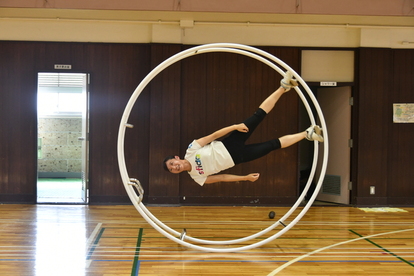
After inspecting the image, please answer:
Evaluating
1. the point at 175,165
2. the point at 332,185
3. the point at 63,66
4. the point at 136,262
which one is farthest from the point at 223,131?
the point at 332,185

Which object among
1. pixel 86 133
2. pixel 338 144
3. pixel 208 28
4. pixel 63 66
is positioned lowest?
pixel 338 144


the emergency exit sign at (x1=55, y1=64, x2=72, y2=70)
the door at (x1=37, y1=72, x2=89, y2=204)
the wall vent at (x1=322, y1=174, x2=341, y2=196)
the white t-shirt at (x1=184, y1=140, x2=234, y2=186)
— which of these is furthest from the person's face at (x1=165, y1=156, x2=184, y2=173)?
the door at (x1=37, y1=72, x2=89, y2=204)

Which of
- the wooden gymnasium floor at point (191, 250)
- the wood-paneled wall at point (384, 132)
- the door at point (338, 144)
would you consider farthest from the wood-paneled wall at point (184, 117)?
the wooden gymnasium floor at point (191, 250)

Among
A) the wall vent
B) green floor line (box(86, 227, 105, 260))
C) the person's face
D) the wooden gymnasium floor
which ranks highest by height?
the person's face

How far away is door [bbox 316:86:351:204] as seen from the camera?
24.4ft

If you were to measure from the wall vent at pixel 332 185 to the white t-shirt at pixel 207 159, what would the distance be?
3.82 metres

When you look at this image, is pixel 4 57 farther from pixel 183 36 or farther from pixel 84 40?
pixel 183 36

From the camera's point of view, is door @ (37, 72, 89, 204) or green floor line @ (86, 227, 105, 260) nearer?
green floor line @ (86, 227, 105, 260)

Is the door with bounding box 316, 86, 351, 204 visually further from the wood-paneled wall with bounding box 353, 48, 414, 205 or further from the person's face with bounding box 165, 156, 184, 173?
the person's face with bounding box 165, 156, 184, 173

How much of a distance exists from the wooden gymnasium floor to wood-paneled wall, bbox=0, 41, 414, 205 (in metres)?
Result: 0.58

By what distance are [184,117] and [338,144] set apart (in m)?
2.91

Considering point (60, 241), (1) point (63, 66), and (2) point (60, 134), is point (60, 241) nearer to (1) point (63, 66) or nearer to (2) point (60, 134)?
(1) point (63, 66)

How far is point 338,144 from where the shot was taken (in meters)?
7.64

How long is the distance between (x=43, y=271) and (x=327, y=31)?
595 centimetres
